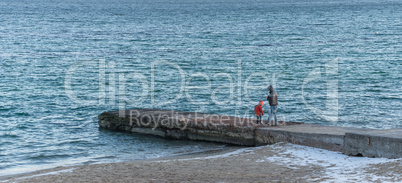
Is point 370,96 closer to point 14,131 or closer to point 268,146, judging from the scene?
point 268,146

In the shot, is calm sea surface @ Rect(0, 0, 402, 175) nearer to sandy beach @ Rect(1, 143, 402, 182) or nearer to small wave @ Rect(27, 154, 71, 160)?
small wave @ Rect(27, 154, 71, 160)

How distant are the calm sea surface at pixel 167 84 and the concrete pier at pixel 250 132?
0.55 meters

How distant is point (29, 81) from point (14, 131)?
1378 centimetres

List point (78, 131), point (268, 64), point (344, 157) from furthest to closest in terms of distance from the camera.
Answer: point (268, 64) < point (78, 131) < point (344, 157)

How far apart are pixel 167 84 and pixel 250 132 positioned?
16.6 m

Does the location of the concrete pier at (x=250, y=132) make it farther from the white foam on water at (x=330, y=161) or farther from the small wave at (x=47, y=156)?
the small wave at (x=47, y=156)

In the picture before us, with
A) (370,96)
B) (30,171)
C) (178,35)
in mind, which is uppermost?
(178,35)

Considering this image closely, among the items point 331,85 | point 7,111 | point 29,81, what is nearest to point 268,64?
point 331,85

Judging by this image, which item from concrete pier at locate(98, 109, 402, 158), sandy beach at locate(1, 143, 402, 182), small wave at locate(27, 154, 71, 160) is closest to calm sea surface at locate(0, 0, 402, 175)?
small wave at locate(27, 154, 71, 160)

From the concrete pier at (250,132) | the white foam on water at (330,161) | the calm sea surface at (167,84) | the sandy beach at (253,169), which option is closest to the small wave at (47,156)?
the calm sea surface at (167,84)

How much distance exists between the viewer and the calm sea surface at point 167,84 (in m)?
19.9

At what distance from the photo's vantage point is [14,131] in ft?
71.9

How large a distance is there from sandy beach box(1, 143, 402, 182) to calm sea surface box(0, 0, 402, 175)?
9.49ft

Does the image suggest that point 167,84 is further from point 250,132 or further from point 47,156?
point 250,132
